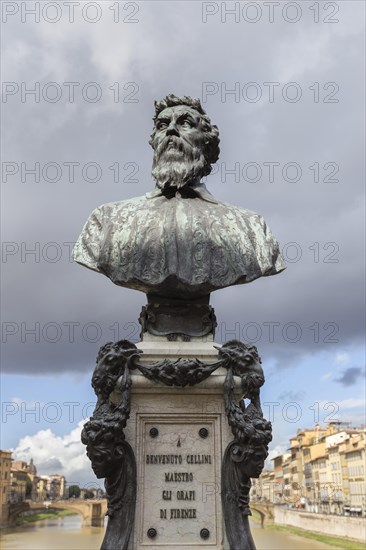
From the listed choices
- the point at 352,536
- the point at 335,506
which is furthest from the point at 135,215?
the point at 335,506

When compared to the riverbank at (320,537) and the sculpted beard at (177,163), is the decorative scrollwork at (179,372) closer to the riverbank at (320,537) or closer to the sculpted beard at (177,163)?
the sculpted beard at (177,163)

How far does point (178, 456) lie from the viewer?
628 centimetres

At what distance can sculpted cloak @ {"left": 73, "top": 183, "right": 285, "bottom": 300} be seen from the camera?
22.5 ft

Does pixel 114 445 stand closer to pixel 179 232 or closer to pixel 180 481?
pixel 180 481

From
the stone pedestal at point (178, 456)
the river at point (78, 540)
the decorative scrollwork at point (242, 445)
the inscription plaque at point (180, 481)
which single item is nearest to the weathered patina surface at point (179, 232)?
the stone pedestal at point (178, 456)

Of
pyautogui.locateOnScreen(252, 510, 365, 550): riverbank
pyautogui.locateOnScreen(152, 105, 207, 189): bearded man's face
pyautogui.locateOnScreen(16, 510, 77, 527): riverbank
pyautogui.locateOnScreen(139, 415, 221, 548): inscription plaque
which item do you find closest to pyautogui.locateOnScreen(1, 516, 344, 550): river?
pyautogui.locateOnScreen(252, 510, 365, 550): riverbank

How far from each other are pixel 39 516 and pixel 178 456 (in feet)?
293

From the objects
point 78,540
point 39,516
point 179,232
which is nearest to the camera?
point 179,232

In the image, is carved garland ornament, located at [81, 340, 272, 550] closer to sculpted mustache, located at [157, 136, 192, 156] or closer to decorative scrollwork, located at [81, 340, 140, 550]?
decorative scrollwork, located at [81, 340, 140, 550]

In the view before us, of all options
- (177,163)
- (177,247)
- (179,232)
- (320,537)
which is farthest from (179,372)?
(320,537)

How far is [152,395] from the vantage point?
6398mm

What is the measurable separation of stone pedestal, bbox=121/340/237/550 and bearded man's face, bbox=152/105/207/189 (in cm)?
218

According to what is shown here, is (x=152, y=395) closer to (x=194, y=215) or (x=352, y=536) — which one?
(x=194, y=215)

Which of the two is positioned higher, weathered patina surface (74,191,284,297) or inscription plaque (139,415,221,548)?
weathered patina surface (74,191,284,297)
